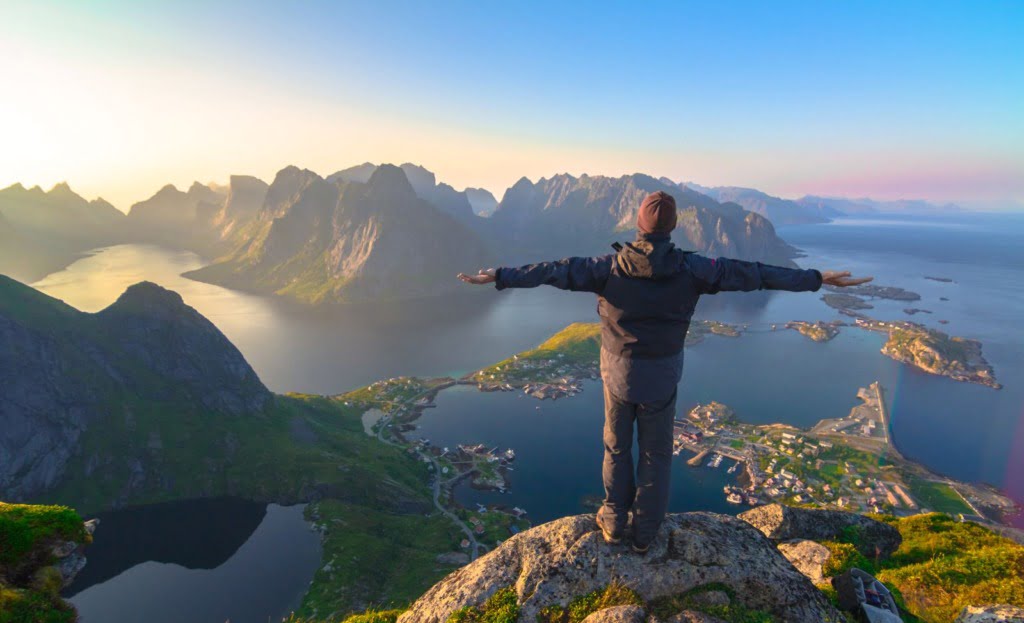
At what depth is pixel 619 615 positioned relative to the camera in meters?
7.58

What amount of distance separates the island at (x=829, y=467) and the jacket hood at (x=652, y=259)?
103 m

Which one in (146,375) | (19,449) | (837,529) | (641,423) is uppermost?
(641,423)

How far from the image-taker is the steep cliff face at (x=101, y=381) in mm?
88688

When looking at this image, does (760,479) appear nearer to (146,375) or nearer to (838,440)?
(838,440)

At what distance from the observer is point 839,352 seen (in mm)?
183875

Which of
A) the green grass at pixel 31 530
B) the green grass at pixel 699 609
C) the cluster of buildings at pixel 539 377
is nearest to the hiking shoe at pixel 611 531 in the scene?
the green grass at pixel 699 609

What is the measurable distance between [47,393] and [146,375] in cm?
1702

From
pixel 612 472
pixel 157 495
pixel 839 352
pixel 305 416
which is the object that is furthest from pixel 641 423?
pixel 839 352

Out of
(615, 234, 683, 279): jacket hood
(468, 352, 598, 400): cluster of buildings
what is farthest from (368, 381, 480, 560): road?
(615, 234, 683, 279): jacket hood

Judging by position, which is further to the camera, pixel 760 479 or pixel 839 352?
pixel 839 352

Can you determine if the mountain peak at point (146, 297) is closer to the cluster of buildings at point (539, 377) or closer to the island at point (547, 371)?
the island at point (547, 371)

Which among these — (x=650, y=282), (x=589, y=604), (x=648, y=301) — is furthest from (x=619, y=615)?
(x=650, y=282)

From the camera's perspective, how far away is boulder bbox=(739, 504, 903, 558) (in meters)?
14.8

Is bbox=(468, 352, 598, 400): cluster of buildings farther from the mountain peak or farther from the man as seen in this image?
the man
